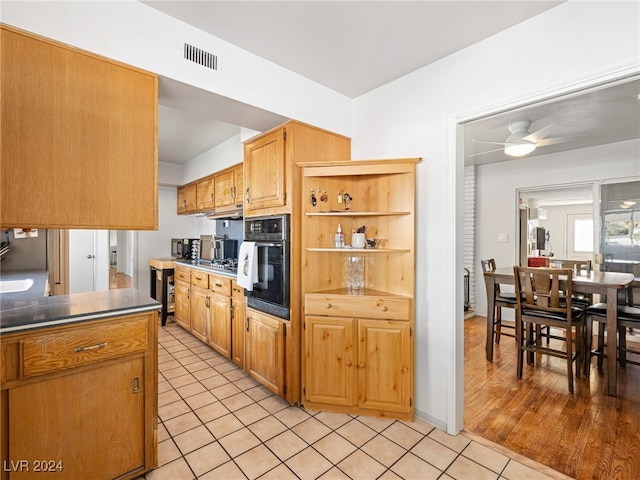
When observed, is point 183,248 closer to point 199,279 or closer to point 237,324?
point 199,279

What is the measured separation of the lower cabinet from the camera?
217 cm

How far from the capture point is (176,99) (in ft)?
6.70

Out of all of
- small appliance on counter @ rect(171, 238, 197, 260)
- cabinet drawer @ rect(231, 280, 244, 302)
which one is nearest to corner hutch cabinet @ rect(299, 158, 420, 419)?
cabinet drawer @ rect(231, 280, 244, 302)

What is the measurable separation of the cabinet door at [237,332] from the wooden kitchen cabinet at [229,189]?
1.32 metres

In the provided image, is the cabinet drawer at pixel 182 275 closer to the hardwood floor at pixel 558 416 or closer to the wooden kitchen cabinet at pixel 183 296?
the wooden kitchen cabinet at pixel 183 296

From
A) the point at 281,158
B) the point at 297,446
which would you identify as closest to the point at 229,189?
the point at 281,158

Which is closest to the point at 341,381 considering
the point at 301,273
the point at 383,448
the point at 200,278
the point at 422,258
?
the point at 383,448

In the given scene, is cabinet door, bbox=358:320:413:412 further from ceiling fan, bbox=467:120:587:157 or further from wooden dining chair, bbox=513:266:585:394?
ceiling fan, bbox=467:120:587:157

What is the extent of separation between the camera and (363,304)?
2.23 metres

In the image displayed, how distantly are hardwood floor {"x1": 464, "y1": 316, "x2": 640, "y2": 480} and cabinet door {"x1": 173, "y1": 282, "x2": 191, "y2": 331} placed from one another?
3325 mm

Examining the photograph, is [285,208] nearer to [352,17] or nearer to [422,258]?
[422,258]

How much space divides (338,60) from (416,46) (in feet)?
1.76

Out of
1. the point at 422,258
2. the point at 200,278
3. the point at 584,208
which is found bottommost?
the point at 200,278

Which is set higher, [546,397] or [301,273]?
[301,273]
